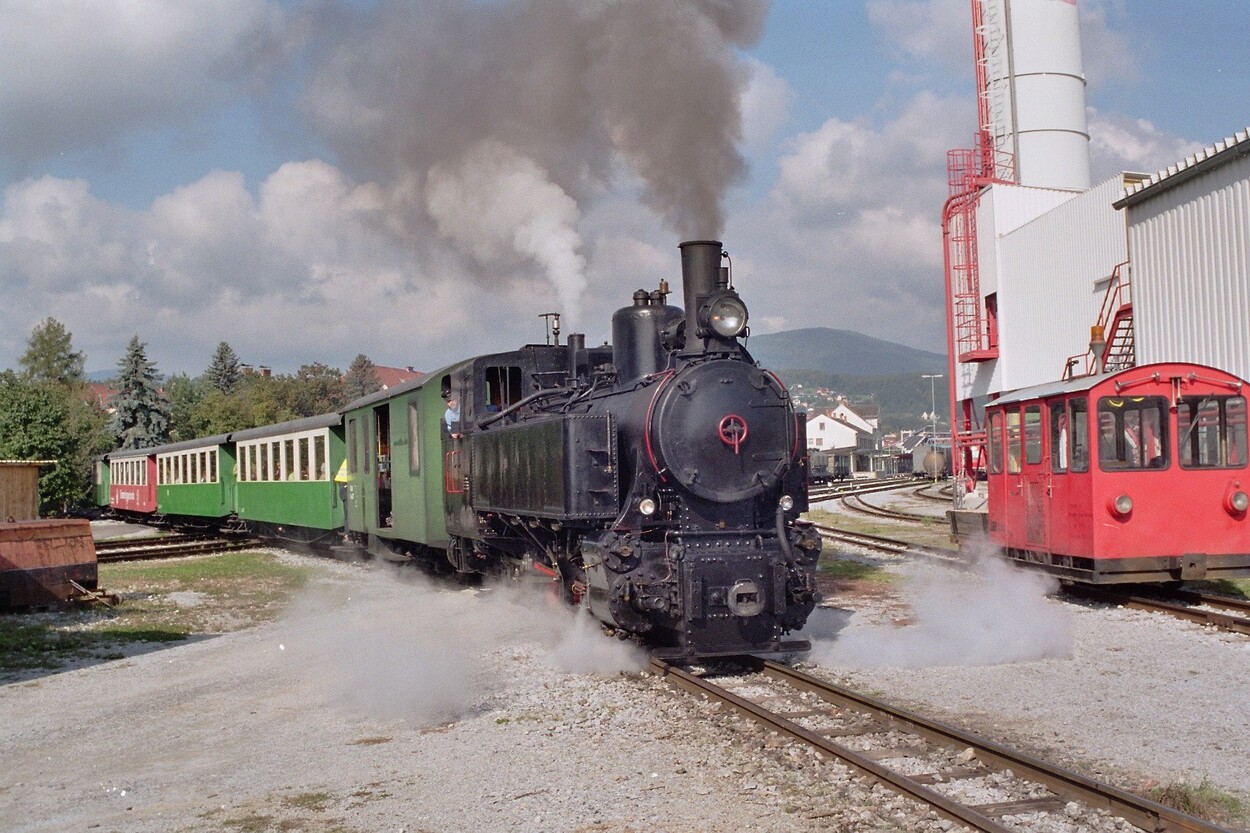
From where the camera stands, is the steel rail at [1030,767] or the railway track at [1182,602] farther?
the railway track at [1182,602]

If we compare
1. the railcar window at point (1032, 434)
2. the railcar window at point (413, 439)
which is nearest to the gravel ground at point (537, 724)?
the railcar window at point (1032, 434)

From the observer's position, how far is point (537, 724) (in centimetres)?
742

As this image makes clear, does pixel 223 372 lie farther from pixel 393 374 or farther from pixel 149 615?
pixel 149 615

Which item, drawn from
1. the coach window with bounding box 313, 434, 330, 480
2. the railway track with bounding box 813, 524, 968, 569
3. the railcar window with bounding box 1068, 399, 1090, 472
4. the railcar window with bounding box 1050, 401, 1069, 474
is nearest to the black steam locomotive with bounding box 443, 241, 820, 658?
the railcar window with bounding box 1068, 399, 1090, 472

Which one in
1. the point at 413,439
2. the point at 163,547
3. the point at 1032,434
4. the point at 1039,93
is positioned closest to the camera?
the point at 1032,434

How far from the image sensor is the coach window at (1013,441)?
13.6m

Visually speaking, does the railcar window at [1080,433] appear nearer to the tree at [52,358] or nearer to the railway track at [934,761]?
the railway track at [934,761]

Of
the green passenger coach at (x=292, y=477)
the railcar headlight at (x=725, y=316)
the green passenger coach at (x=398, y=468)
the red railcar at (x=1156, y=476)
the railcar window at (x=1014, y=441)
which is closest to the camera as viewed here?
the railcar headlight at (x=725, y=316)

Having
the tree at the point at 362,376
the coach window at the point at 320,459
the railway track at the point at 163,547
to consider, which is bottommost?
the railway track at the point at 163,547

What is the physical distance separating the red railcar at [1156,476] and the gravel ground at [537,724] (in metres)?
0.81

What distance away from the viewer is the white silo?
107 ft

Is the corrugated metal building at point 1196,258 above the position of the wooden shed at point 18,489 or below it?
above

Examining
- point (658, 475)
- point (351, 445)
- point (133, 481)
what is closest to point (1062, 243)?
point (351, 445)

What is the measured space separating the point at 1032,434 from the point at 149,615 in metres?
11.3
